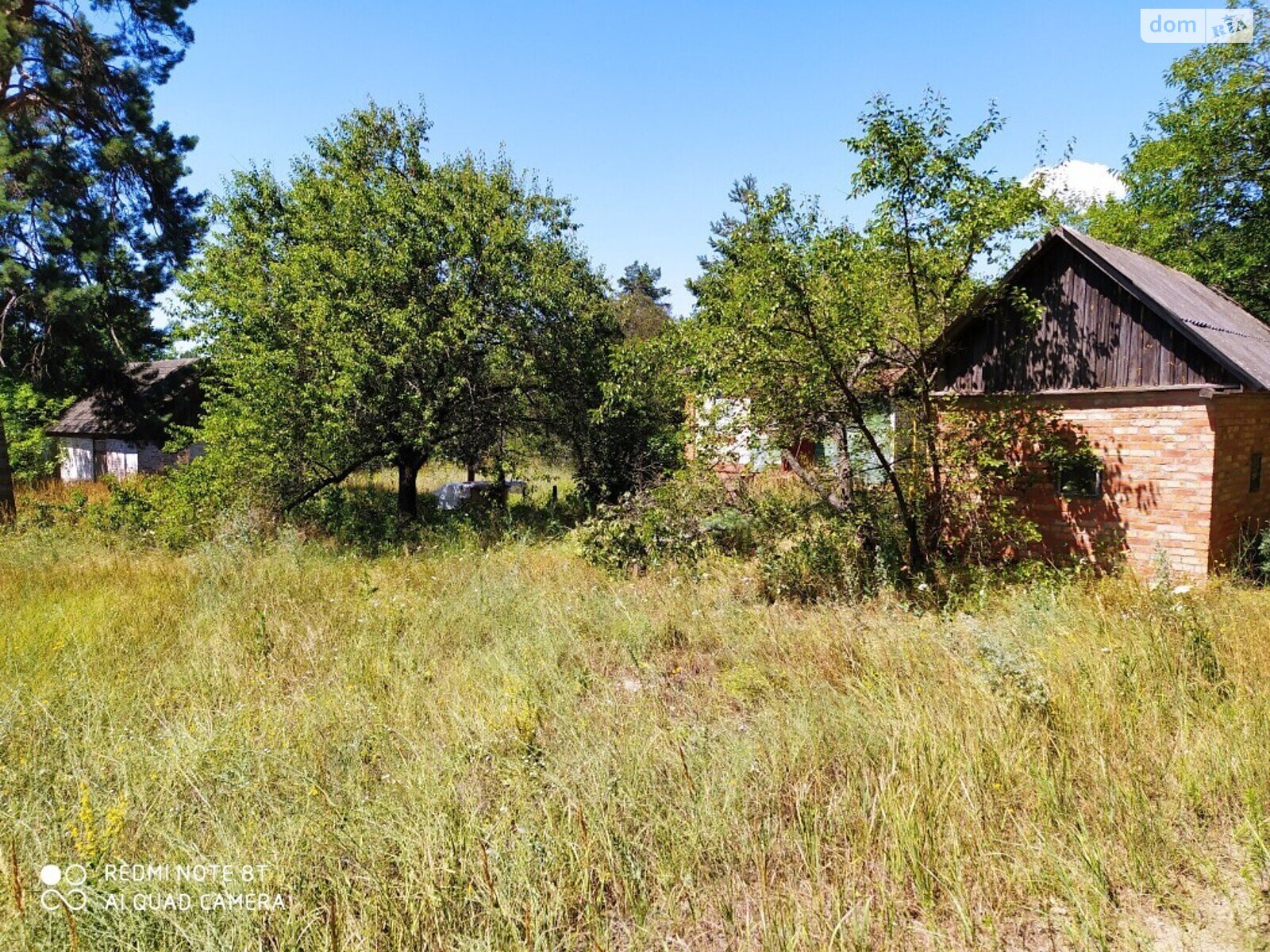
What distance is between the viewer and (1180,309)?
27.0 ft

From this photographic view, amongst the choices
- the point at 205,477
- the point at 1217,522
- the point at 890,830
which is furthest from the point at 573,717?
the point at 205,477

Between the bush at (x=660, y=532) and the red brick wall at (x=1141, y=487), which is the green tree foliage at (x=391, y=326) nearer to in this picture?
the bush at (x=660, y=532)

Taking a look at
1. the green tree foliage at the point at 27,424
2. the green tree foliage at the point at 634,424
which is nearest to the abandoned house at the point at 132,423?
the green tree foliage at the point at 27,424

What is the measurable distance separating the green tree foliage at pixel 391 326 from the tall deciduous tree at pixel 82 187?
1.69 meters

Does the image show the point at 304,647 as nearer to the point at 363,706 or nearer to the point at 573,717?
the point at 363,706

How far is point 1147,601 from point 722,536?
5.78 metres

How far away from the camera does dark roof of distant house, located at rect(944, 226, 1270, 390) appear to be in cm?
752

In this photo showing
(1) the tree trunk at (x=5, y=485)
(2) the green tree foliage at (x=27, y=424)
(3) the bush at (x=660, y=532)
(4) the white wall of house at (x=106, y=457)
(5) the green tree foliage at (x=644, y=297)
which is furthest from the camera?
(5) the green tree foliage at (x=644, y=297)

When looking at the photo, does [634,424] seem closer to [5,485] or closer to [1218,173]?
[5,485]

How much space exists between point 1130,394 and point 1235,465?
173 cm

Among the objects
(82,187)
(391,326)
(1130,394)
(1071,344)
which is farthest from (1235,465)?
(82,187)

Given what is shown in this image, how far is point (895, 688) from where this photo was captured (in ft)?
14.2

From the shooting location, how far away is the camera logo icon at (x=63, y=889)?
257 cm

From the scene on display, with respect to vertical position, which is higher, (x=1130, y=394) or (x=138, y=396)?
(x=138, y=396)
